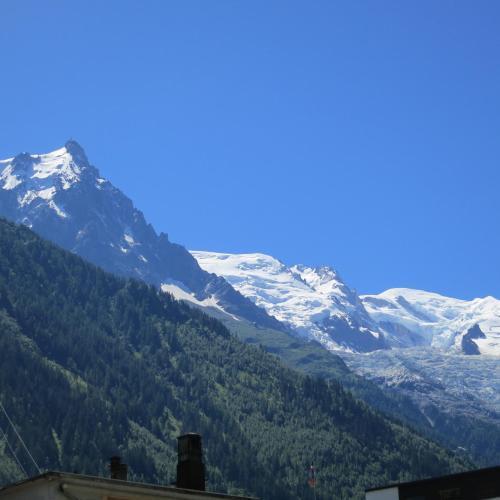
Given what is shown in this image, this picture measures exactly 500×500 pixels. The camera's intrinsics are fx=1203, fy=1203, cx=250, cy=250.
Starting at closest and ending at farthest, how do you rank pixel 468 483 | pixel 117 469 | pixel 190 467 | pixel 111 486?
pixel 111 486 → pixel 190 467 → pixel 117 469 → pixel 468 483

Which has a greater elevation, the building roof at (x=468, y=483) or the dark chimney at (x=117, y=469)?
the dark chimney at (x=117, y=469)

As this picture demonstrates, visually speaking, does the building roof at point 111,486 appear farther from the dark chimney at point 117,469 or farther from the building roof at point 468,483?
the building roof at point 468,483

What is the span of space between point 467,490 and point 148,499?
61385 millimetres

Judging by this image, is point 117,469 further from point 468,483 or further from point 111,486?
point 468,483

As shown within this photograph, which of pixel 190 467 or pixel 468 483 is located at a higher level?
pixel 190 467

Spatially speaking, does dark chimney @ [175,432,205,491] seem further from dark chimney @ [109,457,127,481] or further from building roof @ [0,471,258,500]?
dark chimney @ [109,457,127,481]

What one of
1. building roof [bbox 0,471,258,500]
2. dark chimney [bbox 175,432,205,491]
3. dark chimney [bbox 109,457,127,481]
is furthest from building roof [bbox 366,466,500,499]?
building roof [bbox 0,471,258,500]

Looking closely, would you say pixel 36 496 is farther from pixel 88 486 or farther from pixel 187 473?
pixel 187 473

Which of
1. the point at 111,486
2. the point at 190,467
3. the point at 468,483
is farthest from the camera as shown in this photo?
the point at 468,483

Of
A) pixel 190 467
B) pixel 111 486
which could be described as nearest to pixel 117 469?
pixel 190 467

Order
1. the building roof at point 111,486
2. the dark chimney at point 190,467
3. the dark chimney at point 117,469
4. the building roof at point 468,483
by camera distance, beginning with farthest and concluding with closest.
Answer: the building roof at point 468,483 < the dark chimney at point 117,469 < the dark chimney at point 190,467 < the building roof at point 111,486

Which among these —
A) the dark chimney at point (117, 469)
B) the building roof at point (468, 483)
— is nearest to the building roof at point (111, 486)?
the dark chimney at point (117, 469)

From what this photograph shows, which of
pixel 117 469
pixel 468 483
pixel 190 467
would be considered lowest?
pixel 468 483

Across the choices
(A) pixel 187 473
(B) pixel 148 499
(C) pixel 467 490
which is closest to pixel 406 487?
(C) pixel 467 490
